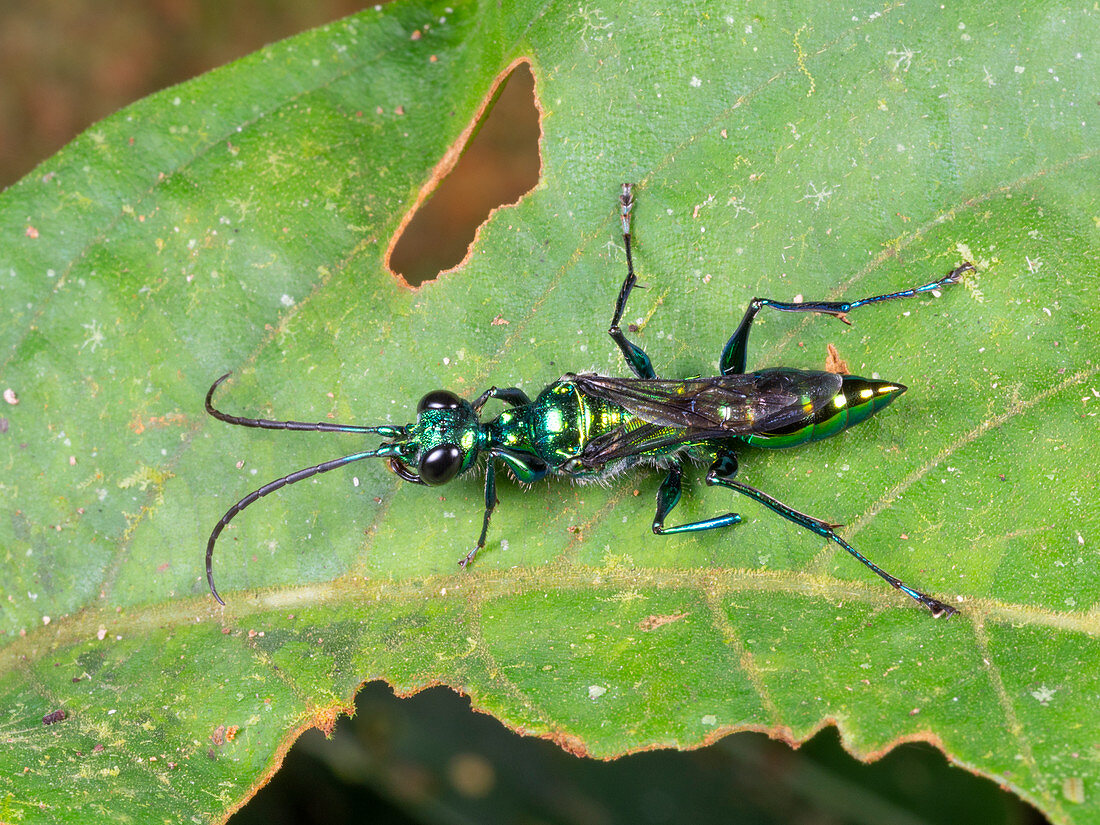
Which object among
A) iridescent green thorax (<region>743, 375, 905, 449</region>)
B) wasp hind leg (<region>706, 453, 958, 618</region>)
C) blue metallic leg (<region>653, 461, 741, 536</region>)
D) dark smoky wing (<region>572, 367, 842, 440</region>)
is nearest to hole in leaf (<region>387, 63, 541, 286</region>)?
dark smoky wing (<region>572, 367, 842, 440</region>)

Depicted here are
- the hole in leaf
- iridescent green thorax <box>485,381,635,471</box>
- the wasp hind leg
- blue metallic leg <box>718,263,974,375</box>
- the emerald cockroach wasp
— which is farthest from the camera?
the hole in leaf

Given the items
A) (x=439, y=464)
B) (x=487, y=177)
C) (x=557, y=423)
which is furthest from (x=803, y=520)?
(x=487, y=177)

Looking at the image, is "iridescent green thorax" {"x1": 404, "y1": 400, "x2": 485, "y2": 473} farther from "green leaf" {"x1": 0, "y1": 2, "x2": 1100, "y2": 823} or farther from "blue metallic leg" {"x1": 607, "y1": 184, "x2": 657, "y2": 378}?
"blue metallic leg" {"x1": 607, "y1": 184, "x2": 657, "y2": 378}

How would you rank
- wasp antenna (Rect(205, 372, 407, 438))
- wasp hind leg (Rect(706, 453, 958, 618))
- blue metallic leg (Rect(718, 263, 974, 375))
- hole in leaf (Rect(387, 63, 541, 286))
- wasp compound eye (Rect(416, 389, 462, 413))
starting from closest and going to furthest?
1. wasp hind leg (Rect(706, 453, 958, 618))
2. blue metallic leg (Rect(718, 263, 974, 375))
3. wasp antenna (Rect(205, 372, 407, 438))
4. wasp compound eye (Rect(416, 389, 462, 413))
5. hole in leaf (Rect(387, 63, 541, 286))

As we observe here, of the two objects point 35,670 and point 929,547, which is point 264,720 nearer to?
point 35,670

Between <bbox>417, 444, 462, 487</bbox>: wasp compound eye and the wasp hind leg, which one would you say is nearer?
the wasp hind leg

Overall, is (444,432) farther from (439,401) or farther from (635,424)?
(635,424)

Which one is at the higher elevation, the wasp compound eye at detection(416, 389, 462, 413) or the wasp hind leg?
the wasp compound eye at detection(416, 389, 462, 413)

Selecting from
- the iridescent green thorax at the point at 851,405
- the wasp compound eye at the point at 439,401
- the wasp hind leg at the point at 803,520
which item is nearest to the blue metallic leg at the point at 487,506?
the wasp compound eye at the point at 439,401
